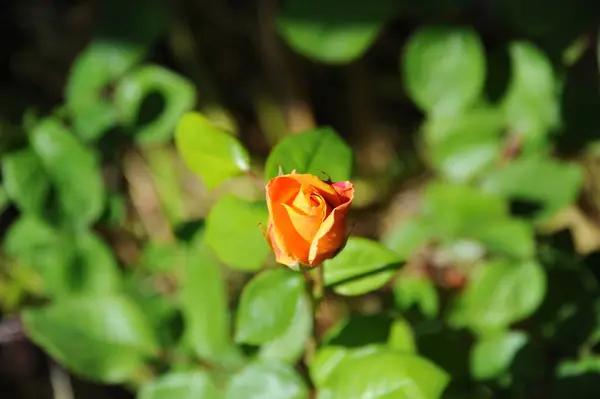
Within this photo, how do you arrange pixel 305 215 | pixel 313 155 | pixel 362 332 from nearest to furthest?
pixel 305 215 → pixel 313 155 → pixel 362 332

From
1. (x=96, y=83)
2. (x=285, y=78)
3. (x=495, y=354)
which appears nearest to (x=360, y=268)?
(x=495, y=354)

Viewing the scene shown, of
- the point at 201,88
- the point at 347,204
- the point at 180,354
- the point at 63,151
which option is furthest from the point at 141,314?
the point at 201,88

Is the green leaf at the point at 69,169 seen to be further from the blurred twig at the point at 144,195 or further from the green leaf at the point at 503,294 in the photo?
the blurred twig at the point at 144,195

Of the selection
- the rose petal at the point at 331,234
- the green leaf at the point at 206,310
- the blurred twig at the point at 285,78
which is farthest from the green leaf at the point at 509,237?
the blurred twig at the point at 285,78

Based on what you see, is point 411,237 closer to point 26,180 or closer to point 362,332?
point 362,332

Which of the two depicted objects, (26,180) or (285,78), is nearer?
(26,180)

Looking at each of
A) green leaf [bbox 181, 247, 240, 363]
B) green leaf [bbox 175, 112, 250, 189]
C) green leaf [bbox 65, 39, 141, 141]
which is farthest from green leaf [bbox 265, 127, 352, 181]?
green leaf [bbox 65, 39, 141, 141]
